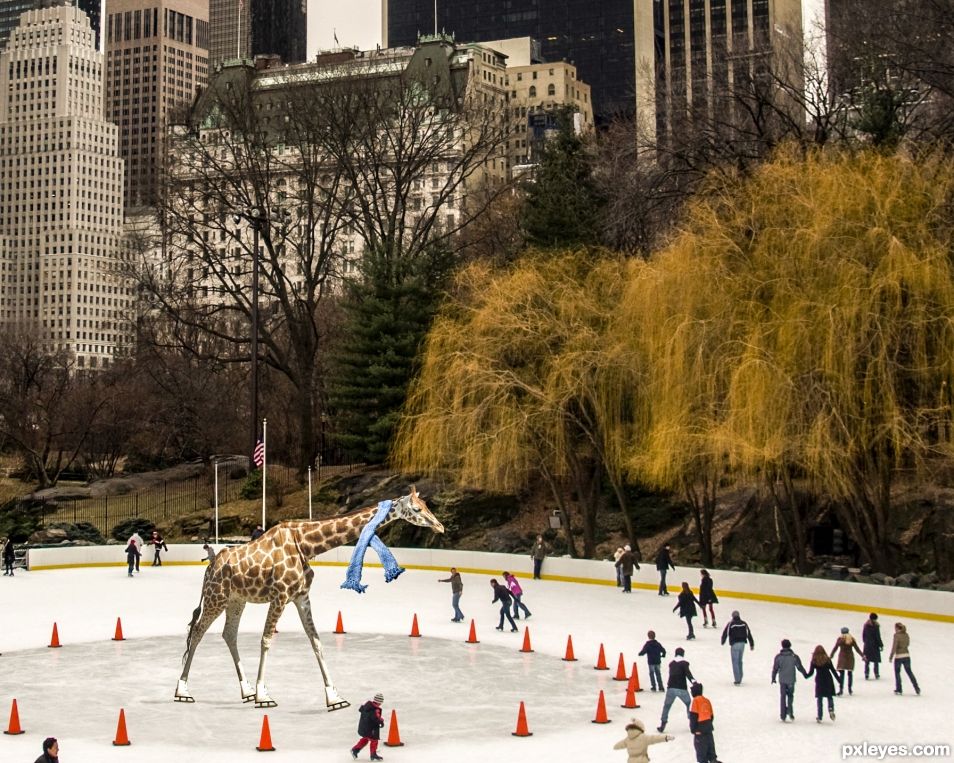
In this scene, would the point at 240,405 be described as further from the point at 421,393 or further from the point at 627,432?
the point at 627,432

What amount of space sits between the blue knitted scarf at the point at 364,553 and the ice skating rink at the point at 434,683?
2140 millimetres

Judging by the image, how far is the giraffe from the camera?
21734 millimetres

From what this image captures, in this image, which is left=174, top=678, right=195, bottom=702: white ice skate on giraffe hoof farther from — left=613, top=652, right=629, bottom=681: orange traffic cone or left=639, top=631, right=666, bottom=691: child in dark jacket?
left=639, top=631, right=666, bottom=691: child in dark jacket

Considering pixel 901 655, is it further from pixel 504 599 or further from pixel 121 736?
pixel 121 736

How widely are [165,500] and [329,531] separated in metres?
39.6

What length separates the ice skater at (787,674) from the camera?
19.6 meters

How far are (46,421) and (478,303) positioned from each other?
35.6 metres

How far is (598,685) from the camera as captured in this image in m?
23.2

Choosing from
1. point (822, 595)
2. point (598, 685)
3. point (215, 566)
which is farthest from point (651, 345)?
point (215, 566)

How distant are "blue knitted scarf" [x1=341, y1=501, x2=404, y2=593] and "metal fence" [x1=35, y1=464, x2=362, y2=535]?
119 feet

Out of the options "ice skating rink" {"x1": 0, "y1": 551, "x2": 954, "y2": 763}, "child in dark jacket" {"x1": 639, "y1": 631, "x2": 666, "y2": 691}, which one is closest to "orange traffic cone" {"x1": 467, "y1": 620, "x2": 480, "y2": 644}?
"ice skating rink" {"x1": 0, "y1": 551, "x2": 954, "y2": 763}

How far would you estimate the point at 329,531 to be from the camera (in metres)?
22.5

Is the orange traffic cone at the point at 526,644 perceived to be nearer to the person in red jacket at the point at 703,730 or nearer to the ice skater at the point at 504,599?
the ice skater at the point at 504,599

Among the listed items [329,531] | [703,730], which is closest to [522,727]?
[703,730]
